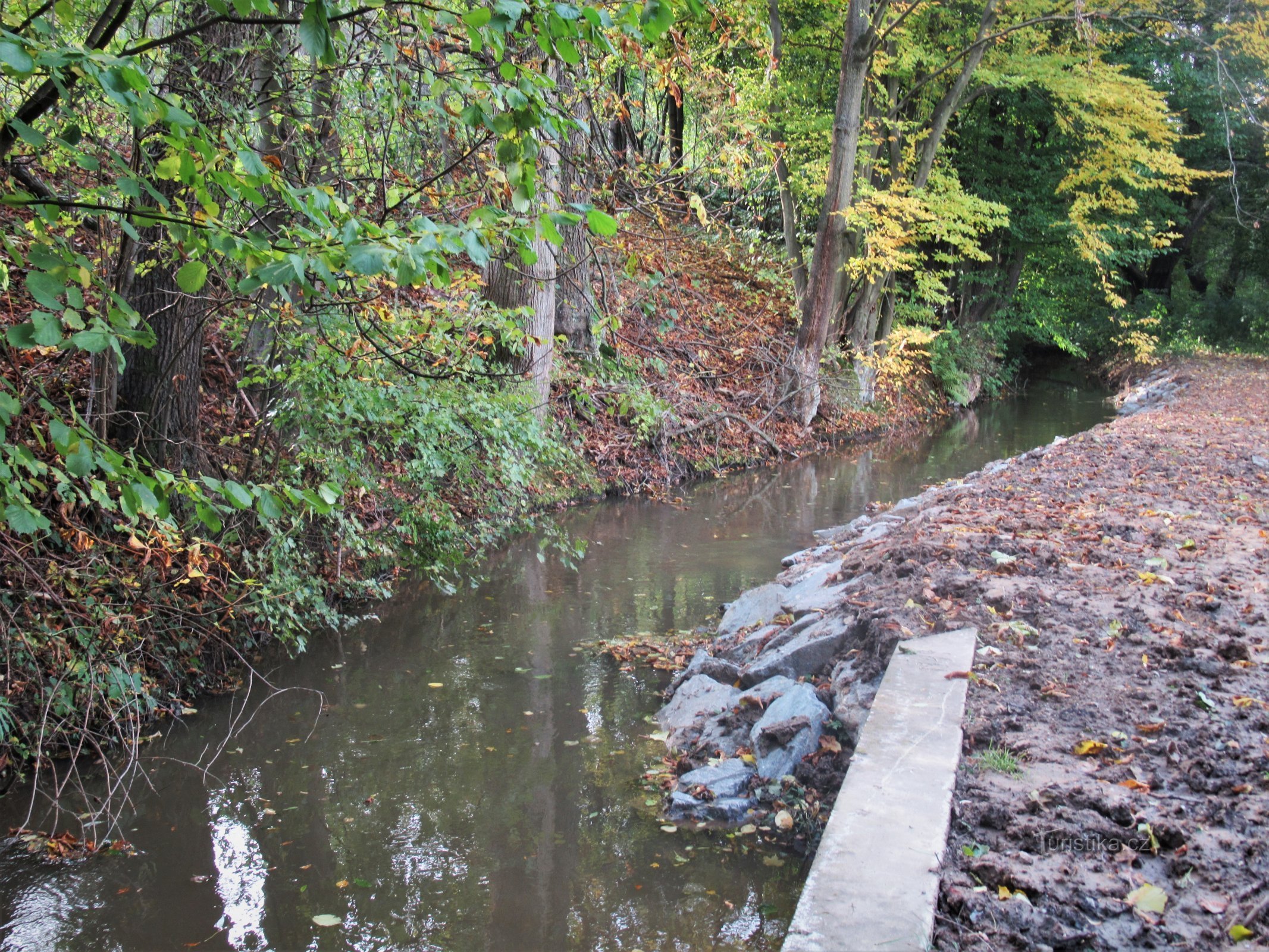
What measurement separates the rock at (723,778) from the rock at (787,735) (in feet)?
0.27

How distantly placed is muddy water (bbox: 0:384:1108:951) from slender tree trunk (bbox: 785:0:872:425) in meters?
8.26

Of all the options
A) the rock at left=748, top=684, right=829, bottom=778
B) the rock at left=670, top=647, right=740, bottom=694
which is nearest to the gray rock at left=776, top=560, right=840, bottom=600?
the rock at left=670, top=647, right=740, bottom=694

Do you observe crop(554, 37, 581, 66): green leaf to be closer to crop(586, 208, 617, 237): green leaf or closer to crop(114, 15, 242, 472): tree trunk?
crop(586, 208, 617, 237): green leaf

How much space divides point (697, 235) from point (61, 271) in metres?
16.9

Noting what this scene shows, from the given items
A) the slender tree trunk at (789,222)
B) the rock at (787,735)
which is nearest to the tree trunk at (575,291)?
the slender tree trunk at (789,222)

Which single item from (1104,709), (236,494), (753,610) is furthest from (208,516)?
(753,610)

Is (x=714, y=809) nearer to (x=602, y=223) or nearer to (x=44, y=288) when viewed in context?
(x=602, y=223)

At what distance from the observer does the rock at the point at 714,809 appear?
437 cm

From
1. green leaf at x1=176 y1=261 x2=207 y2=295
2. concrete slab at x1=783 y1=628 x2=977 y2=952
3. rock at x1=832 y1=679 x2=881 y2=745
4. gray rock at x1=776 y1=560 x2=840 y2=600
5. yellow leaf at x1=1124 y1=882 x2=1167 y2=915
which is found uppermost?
green leaf at x1=176 y1=261 x2=207 y2=295

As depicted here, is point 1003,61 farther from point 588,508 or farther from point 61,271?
point 61,271

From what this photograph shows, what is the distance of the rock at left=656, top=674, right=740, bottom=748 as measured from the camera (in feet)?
17.1

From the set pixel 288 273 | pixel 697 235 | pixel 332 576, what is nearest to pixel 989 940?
pixel 288 273

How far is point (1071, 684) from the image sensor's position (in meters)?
4.15

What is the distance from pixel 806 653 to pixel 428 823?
7.20ft
